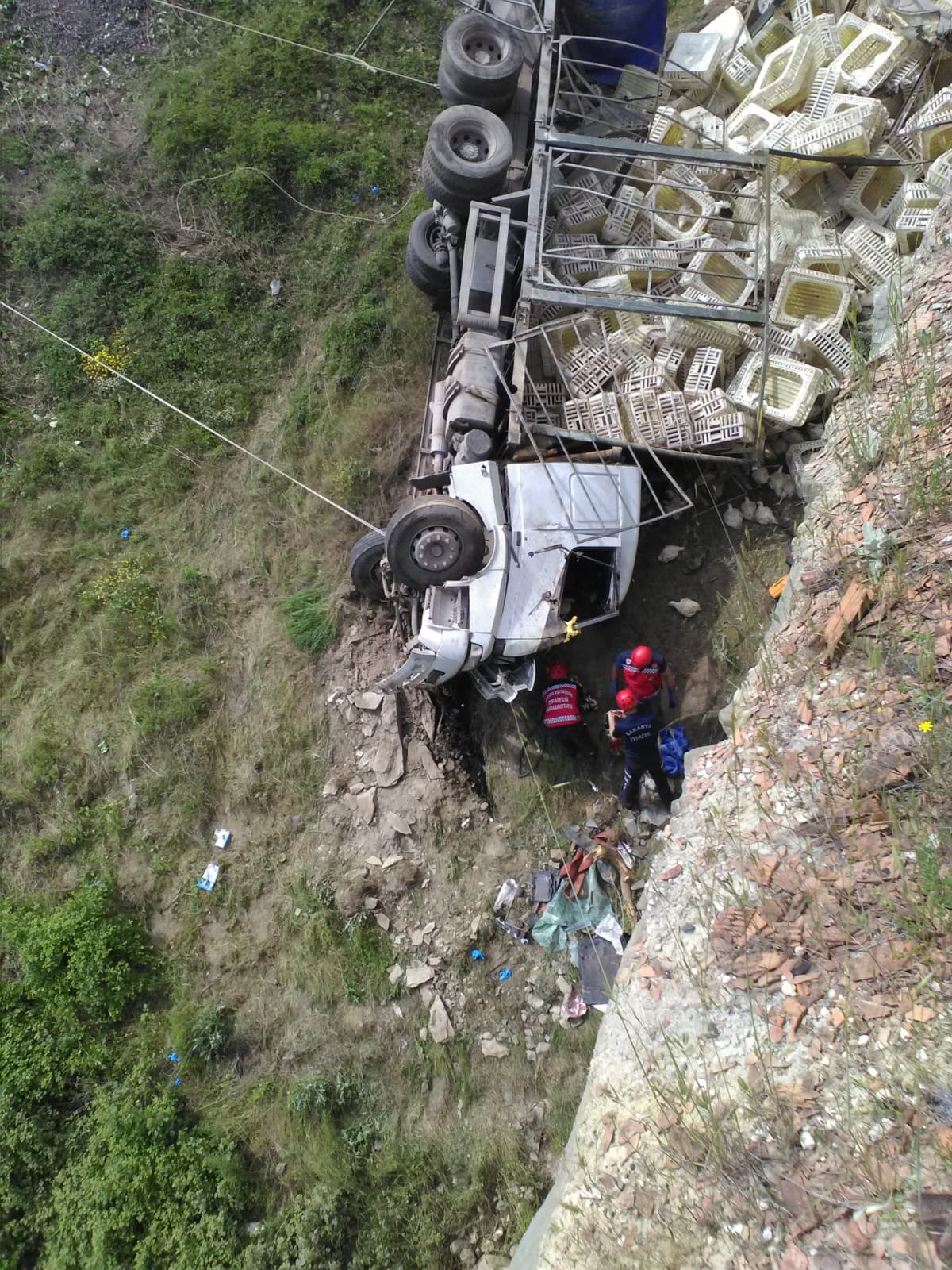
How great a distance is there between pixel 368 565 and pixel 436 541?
1.06 metres

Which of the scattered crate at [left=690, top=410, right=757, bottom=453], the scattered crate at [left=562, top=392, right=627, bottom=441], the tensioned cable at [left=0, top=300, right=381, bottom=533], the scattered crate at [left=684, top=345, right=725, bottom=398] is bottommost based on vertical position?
the tensioned cable at [left=0, top=300, right=381, bottom=533]

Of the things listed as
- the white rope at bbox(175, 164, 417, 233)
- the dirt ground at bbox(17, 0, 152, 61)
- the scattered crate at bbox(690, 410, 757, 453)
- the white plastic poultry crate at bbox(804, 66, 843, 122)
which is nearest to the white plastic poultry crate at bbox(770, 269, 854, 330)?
the scattered crate at bbox(690, 410, 757, 453)

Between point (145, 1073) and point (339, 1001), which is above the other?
point (339, 1001)

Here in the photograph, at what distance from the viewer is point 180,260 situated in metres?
8.75

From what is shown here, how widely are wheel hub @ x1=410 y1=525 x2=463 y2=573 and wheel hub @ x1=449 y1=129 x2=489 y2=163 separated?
3193mm

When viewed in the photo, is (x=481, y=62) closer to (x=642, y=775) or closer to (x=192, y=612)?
(x=192, y=612)

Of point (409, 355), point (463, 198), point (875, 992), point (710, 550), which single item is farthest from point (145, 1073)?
point (463, 198)

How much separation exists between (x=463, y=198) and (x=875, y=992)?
6.21 meters

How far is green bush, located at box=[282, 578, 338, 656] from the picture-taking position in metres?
7.20

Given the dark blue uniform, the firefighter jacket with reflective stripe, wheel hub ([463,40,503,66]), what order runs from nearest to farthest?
1. the dark blue uniform
2. the firefighter jacket with reflective stripe
3. wheel hub ([463,40,503,66])

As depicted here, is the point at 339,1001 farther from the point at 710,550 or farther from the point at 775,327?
the point at 775,327

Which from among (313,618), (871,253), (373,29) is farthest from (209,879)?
(373,29)

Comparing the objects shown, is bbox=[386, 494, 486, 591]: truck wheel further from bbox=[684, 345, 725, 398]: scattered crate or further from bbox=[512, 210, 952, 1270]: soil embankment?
bbox=[512, 210, 952, 1270]: soil embankment

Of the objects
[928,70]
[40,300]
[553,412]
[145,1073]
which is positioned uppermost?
[928,70]
